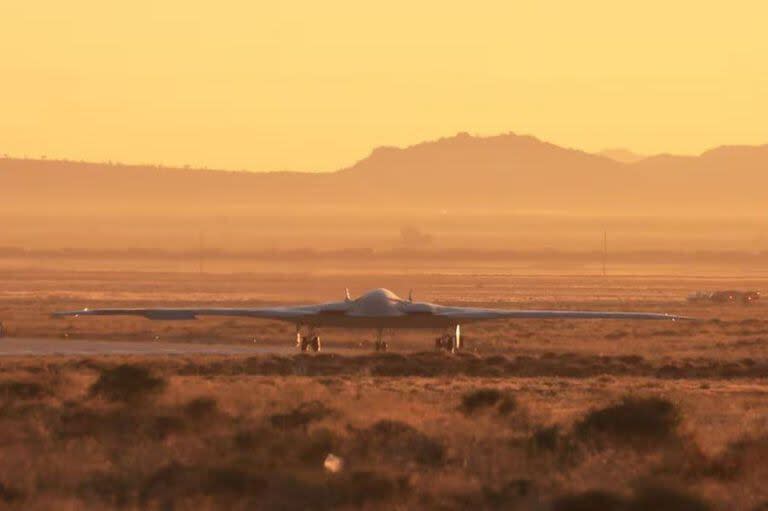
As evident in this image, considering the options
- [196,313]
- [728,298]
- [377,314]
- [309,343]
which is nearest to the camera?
[196,313]

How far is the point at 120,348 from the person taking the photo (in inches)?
2378

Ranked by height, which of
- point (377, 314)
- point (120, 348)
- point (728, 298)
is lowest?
point (728, 298)

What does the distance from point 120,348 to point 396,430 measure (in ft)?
102

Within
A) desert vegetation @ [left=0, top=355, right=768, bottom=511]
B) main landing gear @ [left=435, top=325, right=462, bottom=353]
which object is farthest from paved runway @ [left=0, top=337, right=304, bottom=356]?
desert vegetation @ [left=0, top=355, right=768, bottom=511]

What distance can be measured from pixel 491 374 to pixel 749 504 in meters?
25.4

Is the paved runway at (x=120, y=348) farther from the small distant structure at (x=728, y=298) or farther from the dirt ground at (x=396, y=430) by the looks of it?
the small distant structure at (x=728, y=298)

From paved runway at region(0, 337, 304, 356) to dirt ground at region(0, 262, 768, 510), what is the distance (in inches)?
140

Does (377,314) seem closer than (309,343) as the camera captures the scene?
Yes

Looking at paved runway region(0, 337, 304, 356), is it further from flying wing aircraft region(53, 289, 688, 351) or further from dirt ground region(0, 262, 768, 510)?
dirt ground region(0, 262, 768, 510)

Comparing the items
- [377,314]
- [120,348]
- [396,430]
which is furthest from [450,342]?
[396,430]

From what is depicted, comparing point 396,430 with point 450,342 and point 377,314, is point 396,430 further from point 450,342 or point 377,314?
point 450,342

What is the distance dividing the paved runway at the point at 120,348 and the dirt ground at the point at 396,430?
3.56 m

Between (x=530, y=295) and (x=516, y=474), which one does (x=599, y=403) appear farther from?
(x=530, y=295)

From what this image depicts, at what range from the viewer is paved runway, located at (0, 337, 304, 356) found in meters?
57.1
